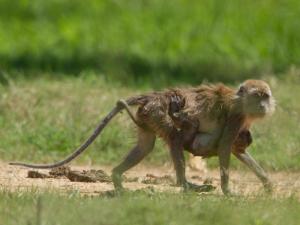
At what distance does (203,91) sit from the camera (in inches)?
396

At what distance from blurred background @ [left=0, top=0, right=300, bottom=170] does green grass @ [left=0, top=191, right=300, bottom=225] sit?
3.38 m

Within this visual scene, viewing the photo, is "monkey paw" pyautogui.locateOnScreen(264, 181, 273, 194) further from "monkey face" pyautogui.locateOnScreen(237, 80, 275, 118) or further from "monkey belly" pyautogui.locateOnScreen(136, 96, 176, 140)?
"monkey belly" pyautogui.locateOnScreen(136, 96, 176, 140)

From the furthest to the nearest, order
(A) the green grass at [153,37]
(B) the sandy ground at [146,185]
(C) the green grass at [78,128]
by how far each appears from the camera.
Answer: (A) the green grass at [153,37] → (C) the green grass at [78,128] → (B) the sandy ground at [146,185]

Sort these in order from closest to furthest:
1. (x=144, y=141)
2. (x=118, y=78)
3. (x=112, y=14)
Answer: (x=144, y=141) → (x=118, y=78) → (x=112, y=14)

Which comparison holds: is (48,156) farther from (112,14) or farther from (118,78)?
(112,14)

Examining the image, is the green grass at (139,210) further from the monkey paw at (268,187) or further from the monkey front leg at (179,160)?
the monkey paw at (268,187)

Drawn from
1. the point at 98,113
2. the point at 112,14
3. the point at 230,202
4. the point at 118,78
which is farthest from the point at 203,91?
the point at 112,14

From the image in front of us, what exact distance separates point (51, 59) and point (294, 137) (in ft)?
19.7

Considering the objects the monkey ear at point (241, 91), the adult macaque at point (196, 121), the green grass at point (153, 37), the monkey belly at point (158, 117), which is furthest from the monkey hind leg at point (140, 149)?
the green grass at point (153, 37)

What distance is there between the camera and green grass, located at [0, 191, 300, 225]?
7805 mm

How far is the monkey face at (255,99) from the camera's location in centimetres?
995

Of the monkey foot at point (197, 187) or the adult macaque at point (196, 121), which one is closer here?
the monkey foot at point (197, 187)

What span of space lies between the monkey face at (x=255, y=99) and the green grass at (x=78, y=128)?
1.91 meters

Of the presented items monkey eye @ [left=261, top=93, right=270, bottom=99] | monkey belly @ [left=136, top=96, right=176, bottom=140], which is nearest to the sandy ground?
monkey belly @ [left=136, top=96, right=176, bottom=140]
